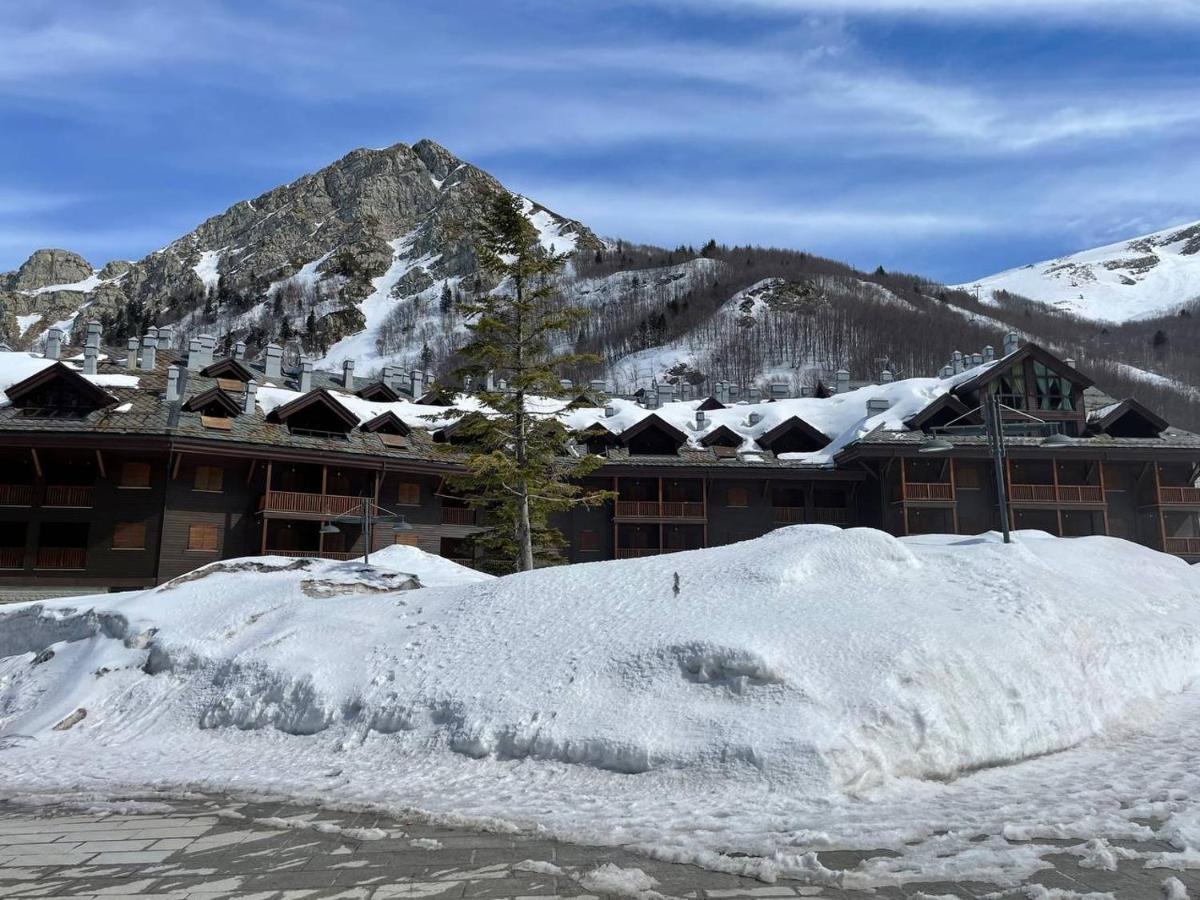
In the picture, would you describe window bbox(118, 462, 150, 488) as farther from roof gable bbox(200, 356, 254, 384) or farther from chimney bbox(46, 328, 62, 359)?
chimney bbox(46, 328, 62, 359)

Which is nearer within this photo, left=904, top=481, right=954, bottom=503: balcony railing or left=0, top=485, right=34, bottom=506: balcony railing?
left=0, top=485, right=34, bottom=506: balcony railing

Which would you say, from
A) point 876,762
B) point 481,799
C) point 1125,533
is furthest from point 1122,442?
point 481,799

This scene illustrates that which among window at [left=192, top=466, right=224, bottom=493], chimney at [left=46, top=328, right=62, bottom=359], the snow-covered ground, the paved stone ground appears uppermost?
chimney at [left=46, top=328, right=62, bottom=359]

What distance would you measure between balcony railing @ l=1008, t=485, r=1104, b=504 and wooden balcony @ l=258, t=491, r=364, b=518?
2786 centimetres

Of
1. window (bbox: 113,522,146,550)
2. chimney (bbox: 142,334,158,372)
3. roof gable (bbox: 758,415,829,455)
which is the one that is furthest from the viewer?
roof gable (bbox: 758,415,829,455)

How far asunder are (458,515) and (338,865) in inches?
1210

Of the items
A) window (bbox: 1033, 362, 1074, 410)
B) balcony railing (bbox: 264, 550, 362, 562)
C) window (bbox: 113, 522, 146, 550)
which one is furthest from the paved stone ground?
window (bbox: 1033, 362, 1074, 410)

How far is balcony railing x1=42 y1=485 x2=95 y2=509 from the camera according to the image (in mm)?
30109

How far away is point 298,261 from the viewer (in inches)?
6353

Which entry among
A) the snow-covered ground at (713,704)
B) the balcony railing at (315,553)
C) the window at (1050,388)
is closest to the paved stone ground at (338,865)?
the snow-covered ground at (713,704)

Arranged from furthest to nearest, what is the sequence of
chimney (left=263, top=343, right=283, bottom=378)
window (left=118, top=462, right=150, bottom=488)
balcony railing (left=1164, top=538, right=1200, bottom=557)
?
chimney (left=263, top=343, right=283, bottom=378)
balcony railing (left=1164, top=538, right=1200, bottom=557)
window (left=118, top=462, right=150, bottom=488)

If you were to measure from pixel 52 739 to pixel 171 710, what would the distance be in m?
1.72

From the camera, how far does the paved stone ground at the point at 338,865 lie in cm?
573

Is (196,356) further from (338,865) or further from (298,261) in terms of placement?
(298,261)
